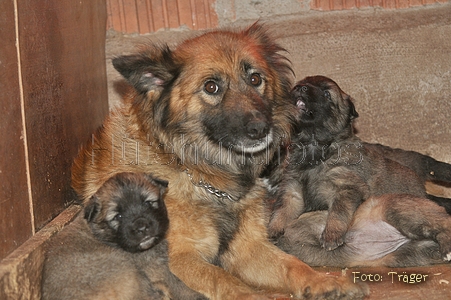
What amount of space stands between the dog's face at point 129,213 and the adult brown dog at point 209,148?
0.21 meters

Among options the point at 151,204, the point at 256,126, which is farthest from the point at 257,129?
the point at 151,204

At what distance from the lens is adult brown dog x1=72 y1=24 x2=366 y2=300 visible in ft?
13.4

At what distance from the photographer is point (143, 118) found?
4.37 meters

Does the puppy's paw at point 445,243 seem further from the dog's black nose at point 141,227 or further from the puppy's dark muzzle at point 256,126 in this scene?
the dog's black nose at point 141,227

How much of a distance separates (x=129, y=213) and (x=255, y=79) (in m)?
1.37

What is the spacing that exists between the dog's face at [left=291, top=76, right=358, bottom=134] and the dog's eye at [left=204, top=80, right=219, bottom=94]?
2.83 ft

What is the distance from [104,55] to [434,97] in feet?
10.8

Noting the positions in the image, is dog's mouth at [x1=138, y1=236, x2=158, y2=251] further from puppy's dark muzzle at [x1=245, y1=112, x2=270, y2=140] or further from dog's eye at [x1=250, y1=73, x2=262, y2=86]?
dog's eye at [x1=250, y1=73, x2=262, y2=86]

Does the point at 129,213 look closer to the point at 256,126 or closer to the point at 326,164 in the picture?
the point at 256,126

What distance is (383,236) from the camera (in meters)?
4.44

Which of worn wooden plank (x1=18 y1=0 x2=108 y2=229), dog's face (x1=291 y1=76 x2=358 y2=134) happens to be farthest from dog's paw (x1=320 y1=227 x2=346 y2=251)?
worn wooden plank (x1=18 y1=0 x2=108 y2=229)

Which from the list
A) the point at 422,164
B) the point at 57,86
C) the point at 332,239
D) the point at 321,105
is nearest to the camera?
the point at 332,239

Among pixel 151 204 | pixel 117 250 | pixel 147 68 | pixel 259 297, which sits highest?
pixel 147 68

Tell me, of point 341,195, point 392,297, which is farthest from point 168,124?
point 392,297
